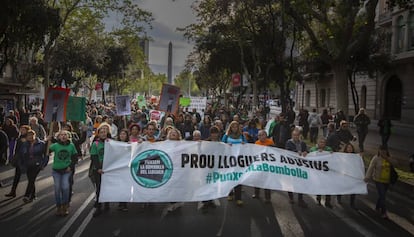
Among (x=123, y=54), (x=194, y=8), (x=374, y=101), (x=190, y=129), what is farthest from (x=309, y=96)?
(x=190, y=129)

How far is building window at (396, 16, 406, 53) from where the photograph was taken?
1249 inches

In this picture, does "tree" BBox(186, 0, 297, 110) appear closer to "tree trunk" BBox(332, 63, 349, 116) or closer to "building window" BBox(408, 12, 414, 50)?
"tree trunk" BBox(332, 63, 349, 116)

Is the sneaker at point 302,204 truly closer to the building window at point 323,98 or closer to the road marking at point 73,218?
the road marking at point 73,218

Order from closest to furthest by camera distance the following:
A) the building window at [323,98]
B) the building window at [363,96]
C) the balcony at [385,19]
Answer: the balcony at [385,19] → the building window at [363,96] → the building window at [323,98]

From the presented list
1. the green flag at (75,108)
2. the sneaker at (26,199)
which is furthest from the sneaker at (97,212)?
the green flag at (75,108)

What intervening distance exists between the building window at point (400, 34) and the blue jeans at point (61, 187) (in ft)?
102

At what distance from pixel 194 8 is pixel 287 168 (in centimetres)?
2174

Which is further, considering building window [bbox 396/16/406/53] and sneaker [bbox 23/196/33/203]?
building window [bbox 396/16/406/53]

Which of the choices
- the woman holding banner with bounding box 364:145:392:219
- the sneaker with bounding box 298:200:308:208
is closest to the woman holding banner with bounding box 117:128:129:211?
the sneaker with bounding box 298:200:308:208

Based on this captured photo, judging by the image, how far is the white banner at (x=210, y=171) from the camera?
6.85 metres

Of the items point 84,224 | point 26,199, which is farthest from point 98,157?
point 26,199

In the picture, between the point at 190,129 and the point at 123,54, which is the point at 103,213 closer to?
the point at 190,129

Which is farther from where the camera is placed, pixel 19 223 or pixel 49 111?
pixel 49 111

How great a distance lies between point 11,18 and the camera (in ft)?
40.7
